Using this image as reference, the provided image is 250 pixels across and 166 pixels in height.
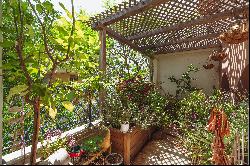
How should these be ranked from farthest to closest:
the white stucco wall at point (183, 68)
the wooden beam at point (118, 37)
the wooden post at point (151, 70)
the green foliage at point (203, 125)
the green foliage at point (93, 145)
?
the wooden post at point (151, 70) → the white stucco wall at point (183, 68) → the wooden beam at point (118, 37) → the green foliage at point (93, 145) → the green foliage at point (203, 125)

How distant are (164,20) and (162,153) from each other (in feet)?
11.0

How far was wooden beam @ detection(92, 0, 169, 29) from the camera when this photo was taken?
480 centimetres

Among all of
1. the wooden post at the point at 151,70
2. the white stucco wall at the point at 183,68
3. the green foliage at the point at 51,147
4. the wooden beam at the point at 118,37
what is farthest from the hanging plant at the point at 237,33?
the wooden post at the point at 151,70

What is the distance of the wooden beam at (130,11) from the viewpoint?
4.80 m

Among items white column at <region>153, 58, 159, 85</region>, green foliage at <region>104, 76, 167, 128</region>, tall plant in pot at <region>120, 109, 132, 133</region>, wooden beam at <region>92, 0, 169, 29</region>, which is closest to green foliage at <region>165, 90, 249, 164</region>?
green foliage at <region>104, 76, 167, 128</region>

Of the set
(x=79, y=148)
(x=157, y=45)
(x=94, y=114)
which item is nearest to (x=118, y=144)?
(x=79, y=148)

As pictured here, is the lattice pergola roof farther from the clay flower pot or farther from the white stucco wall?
the clay flower pot

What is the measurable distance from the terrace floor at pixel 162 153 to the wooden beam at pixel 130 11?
3.15 m

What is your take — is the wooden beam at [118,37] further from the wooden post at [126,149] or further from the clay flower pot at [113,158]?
the clay flower pot at [113,158]

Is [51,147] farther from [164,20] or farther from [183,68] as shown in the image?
[183,68]

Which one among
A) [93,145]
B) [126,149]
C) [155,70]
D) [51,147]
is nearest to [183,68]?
[155,70]

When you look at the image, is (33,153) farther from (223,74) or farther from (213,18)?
(223,74)

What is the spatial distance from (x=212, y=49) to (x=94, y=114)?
557cm

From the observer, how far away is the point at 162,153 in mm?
5410
